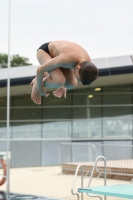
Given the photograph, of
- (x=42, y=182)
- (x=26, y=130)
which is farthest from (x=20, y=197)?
(x=26, y=130)

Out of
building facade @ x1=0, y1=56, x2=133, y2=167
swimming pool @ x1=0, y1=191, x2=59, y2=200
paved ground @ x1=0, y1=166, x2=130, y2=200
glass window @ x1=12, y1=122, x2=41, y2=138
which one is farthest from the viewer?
glass window @ x1=12, y1=122, x2=41, y2=138

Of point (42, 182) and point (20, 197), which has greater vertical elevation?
point (42, 182)

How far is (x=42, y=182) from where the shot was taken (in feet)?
31.4

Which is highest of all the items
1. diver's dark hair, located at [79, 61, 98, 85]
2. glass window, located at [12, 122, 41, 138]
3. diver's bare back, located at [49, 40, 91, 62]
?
diver's bare back, located at [49, 40, 91, 62]

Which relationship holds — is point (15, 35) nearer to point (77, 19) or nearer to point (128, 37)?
point (77, 19)

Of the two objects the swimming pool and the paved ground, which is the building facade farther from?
the swimming pool

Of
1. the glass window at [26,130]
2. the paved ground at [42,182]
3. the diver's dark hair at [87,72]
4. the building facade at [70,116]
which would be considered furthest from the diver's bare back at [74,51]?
the glass window at [26,130]

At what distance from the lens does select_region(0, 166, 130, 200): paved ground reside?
883 centimetres

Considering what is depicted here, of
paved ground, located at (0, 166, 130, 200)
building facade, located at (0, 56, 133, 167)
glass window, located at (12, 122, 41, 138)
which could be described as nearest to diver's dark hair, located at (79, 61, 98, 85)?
paved ground, located at (0, 166, 130, 200)

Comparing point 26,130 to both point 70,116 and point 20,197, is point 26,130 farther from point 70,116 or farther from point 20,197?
point 20,197

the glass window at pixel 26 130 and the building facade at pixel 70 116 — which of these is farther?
the glass window at pixel 26 130

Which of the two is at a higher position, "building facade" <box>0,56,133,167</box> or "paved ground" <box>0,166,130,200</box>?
"building facade" <box>0,56,133,167</box>

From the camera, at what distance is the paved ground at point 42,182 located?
8828 millimetres

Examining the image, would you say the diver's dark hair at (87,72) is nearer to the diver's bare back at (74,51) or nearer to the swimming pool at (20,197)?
the diver's bare back at (74,51)
